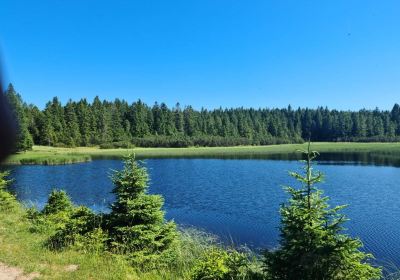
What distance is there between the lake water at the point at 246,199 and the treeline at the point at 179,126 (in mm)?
42120

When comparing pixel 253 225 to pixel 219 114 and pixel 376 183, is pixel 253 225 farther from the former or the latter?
pixel 219 114

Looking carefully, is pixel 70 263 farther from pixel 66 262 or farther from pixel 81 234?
pixel 81 234

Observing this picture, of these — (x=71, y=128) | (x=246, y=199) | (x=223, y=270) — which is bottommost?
(x=246, y=199)

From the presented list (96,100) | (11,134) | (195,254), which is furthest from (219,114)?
(11,134)

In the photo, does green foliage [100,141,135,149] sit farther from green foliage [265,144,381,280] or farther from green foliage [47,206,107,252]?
green foliage [265,144,381,280]

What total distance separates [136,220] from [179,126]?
141591 mm

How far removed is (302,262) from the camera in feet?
27.0

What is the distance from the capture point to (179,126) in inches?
6043

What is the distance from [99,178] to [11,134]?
159ft

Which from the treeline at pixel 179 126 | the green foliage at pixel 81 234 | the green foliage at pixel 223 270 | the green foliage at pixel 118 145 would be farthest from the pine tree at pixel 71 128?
the green foliage at pixel 223 270

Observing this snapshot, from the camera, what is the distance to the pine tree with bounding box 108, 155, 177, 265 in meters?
11.7

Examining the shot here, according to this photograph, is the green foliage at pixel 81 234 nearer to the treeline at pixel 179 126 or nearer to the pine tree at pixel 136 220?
the pine tree at pixel 136 220

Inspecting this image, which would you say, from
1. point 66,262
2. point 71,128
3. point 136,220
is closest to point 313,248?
point 136,220

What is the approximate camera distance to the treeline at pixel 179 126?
11668cm
